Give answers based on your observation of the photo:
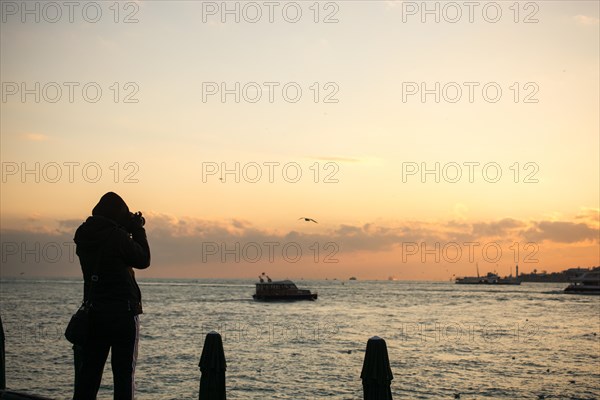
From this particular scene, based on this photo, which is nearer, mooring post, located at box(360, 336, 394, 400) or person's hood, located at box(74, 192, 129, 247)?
person's hood, located at box(74, 192, 129, 247)

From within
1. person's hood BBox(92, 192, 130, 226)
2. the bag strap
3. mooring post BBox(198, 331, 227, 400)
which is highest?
person's hood BBox(92, 192, 130, 226)

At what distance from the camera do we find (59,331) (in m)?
55.2

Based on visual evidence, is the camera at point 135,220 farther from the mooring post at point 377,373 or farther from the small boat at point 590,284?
the small boat at point 590,284

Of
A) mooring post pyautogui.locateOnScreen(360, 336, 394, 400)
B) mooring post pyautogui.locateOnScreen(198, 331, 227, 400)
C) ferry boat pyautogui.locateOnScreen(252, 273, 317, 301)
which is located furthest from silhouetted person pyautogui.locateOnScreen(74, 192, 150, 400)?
ferry boat pyautogui.locateOnScreen(252, 273, 317, 301)

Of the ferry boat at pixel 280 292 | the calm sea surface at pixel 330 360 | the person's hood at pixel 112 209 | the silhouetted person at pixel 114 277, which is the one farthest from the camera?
the ferry boat at pixel 280 292

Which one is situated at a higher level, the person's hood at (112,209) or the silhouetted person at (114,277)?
the person's hood at (112,209)

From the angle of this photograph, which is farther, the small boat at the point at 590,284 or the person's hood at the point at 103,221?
the small boat at the point at 590,284

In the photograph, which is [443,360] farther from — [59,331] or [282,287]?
[282,287]

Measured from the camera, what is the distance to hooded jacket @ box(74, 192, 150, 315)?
5.87 m

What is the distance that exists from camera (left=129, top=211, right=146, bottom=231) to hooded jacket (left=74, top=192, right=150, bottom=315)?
10 millimetres

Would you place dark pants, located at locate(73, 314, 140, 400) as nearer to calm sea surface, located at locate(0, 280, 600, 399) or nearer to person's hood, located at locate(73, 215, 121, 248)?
person's hood, located at locate(73, 215, 121, 248)

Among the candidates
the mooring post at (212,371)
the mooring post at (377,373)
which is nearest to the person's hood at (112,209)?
the mooring post at (212,371)

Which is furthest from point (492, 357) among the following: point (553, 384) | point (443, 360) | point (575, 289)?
point (575, 289)

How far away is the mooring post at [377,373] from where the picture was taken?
21.7 feet
